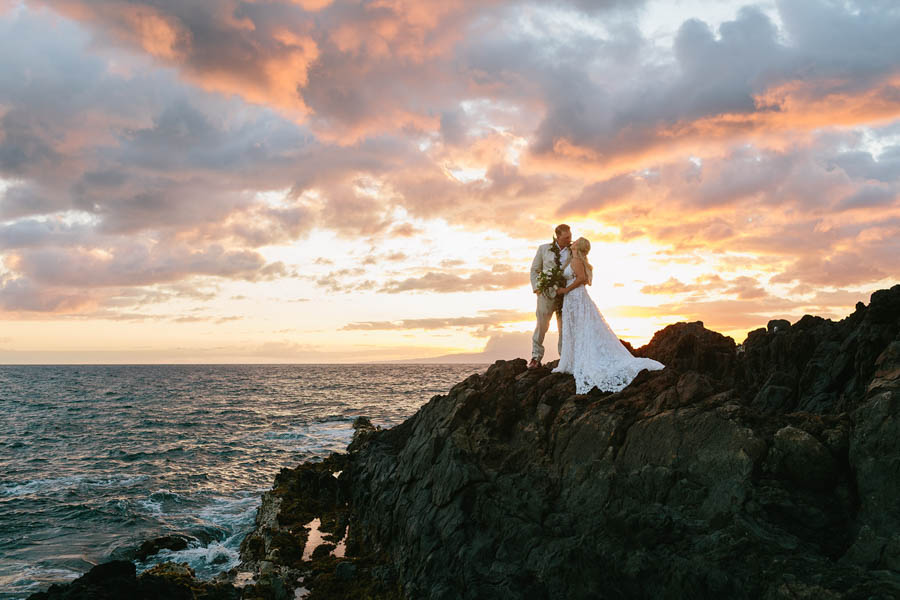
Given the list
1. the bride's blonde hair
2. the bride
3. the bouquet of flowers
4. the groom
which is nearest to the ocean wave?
the groom

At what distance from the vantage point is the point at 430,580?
12.5 meters

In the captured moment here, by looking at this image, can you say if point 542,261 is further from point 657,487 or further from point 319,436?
point 319,436

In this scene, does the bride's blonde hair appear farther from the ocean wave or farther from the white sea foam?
the ocean wave

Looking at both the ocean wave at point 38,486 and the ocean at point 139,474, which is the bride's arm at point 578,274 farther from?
the ocean wave at point 38,486

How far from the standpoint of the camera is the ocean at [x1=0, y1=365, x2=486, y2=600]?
21.0m

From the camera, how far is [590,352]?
48.5 ft

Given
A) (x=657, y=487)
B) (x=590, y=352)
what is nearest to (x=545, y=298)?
(x=590, y=352)

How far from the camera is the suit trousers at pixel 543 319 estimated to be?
54.1ft

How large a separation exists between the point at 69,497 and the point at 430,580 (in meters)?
26.6

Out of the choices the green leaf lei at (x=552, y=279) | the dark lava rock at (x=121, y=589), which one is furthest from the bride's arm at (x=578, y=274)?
the dark lava rock at (x=121, y=589)

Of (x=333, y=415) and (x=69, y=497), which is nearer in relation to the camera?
(x=69, y=497)

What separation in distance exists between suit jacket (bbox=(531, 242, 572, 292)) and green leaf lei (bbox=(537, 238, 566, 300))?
0.08 metres

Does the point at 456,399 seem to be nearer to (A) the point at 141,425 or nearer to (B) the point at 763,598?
(B) the point at 763,598

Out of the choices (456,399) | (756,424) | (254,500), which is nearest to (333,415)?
(254,500)
